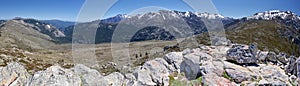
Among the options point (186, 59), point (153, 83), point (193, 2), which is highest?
point (193, 2)

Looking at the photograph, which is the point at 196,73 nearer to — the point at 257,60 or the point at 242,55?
the point at 242,55

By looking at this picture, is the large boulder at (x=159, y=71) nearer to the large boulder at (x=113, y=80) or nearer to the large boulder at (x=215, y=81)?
the large boulder at (x=113, y=80)

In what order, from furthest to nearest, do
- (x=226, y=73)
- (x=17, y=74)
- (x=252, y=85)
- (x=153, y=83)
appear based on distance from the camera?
(x=17, y=74)
(x=153, y=83)
(x=226, y=73)
(x=252, y=85)

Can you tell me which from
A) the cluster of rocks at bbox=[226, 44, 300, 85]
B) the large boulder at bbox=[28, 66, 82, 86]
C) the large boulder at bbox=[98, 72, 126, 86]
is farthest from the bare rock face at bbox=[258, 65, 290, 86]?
the large boulder at bbox=[28, 66, 82, 86]

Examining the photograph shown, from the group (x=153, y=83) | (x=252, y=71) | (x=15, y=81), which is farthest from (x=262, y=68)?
(x=15, y=81)

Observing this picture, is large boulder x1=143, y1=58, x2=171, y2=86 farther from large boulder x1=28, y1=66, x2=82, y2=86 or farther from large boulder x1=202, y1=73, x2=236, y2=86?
large boulder x1=28, y1=66, x2=82, y2=86

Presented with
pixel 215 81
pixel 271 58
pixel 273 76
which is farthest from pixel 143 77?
pixel 271 58

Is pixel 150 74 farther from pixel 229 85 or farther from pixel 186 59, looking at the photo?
pixel 229 85

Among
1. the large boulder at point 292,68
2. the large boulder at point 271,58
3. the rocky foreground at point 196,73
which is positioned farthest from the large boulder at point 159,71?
the large boulder at point 292,68
